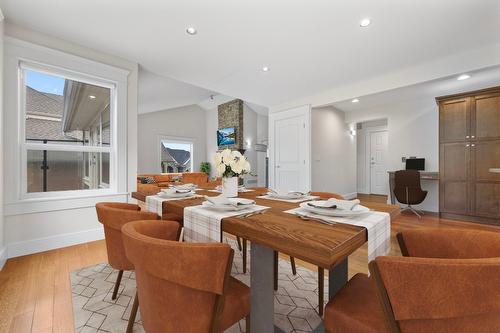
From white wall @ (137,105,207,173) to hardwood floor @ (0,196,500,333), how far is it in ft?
19.9

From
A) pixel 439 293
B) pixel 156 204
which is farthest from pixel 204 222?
pixel 439 293

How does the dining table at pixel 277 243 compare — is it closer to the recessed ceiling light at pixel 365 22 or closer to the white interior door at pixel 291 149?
the recessed ceiling light at pixel 365 22

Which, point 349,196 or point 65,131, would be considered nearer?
point 65,131

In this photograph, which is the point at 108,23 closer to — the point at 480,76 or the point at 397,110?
the point at 480,76

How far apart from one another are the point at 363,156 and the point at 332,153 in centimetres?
201

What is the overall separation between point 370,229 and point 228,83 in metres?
3.70

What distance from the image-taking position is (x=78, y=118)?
2955 millimetres

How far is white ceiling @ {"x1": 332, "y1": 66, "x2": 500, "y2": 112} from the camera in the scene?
3471 millimetres

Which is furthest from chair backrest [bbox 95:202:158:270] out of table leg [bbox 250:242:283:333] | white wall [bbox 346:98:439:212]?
white wall [bbox 346:98:439:212]

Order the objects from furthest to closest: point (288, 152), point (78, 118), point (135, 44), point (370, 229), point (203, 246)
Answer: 1. point (288, 152)
2. point (78, 118)
3. point (135, 44)
4. point (370, 229)
5. point (203, 246)

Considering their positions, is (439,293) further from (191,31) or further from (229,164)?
(191,31)

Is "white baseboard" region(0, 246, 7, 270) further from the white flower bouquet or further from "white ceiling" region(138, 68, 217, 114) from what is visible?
"white ceiling" region(138, 68, 217, 114)

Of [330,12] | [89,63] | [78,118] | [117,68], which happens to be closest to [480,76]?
[330,12]

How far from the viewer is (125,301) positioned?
1.60m
